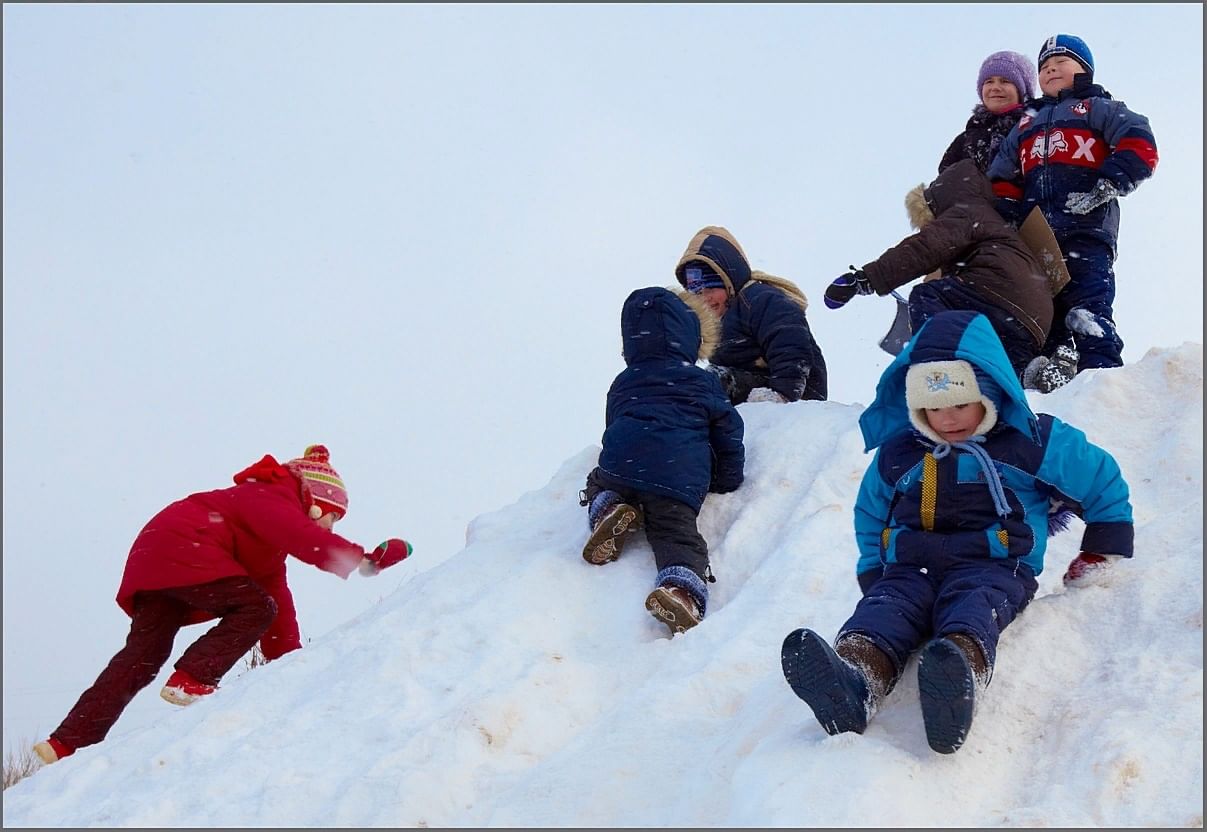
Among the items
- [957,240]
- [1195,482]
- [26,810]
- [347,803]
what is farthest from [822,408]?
[26,810]

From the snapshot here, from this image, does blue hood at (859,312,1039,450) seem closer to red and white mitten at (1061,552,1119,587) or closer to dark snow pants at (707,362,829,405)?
red and white mitten at (1061,552,1119,587)

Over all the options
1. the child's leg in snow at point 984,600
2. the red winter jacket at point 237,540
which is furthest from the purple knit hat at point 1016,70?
the red winter jacket at point 237,540

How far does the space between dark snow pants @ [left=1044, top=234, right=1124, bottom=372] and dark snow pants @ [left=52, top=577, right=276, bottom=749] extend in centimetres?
450

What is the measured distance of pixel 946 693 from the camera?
2920 millimetres

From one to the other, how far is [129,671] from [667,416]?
109 inches

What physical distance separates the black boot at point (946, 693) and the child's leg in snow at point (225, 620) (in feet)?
11.2

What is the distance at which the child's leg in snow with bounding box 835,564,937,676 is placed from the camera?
3.35 meters

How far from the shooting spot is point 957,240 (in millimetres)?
6164

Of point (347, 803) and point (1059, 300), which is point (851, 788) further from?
point (1059, 300)

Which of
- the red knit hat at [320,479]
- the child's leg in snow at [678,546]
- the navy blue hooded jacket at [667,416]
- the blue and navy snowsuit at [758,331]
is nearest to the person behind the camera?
the child's leg in snow at [678,546]

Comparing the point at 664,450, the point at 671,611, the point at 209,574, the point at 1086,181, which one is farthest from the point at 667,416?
the point at 1086,181

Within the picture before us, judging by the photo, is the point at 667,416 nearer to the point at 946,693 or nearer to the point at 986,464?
the point at 986,464

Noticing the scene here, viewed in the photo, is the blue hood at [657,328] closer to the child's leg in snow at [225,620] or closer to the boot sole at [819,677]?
the child's leg in snow at [225,620]

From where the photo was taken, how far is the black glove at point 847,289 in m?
6.30
